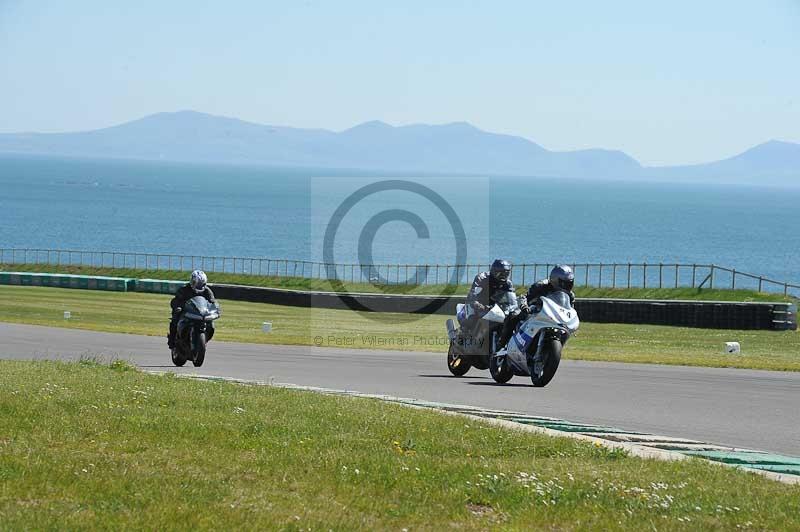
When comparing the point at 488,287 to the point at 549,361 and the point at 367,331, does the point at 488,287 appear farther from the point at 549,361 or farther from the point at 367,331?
the point at 367,331

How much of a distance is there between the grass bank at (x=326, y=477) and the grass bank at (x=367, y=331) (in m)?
13.7

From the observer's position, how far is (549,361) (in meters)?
17.8

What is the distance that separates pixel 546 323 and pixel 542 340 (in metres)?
0.49

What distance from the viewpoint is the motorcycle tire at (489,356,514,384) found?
18.8 m

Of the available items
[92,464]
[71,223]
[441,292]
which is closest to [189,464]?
[92,464]

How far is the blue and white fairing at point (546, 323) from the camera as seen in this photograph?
17281 mm

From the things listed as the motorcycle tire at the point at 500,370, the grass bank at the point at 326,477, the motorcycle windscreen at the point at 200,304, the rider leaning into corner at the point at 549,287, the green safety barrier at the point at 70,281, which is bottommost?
the green safety barrier at the point at 70,281

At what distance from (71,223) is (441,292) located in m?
133

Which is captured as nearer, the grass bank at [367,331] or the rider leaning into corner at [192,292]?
the rider leaning into corner at [192,292]

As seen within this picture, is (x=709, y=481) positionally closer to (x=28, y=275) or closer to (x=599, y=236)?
(x=28, y=275)

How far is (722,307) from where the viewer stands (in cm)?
3681

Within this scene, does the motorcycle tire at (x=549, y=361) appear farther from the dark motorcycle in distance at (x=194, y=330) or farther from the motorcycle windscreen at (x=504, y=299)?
the dark motorcycle in distance at (x=194, y=330)
